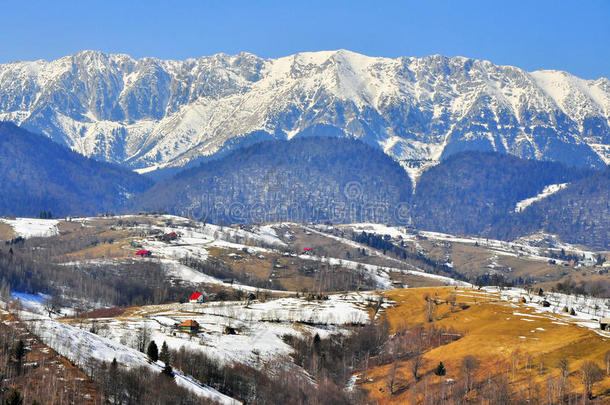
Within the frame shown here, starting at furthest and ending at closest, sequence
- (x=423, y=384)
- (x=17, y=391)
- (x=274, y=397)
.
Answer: (x=423, y=384) → (x=274, y=397) → (x=17, y=391)

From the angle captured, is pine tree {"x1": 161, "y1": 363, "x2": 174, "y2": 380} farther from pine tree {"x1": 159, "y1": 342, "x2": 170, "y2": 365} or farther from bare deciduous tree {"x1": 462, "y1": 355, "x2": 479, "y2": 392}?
bare deciduous tree {"x1": 462, "y1": 355, "x2": 479, "y2": 392}

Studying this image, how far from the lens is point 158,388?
520ft

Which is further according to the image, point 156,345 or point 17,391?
point 156,345

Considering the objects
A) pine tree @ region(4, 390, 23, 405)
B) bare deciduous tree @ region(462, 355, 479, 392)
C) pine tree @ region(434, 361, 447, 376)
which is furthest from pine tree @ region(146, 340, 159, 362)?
bare deciduous tree @ region(462, 355, 479, 392)

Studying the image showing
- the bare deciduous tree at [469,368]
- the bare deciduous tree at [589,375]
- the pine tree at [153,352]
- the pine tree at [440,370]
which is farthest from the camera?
the pine tree at [440,370]

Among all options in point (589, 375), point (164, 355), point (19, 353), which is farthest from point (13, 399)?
point (589, 375)

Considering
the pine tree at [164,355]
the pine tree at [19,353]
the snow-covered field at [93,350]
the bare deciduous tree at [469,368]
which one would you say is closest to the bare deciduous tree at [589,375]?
the bare deciduous tree at [469,368]

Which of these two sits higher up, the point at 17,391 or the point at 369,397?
the point at 17,391

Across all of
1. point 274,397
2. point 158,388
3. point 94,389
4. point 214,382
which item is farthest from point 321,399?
point 94,389

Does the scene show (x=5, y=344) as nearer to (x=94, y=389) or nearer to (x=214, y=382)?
(x=94, y=389)

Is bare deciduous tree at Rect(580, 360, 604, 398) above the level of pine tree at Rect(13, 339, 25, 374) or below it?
below

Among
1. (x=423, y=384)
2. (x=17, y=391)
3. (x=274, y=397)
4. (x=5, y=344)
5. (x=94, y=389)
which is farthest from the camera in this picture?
(x=423, y=384)

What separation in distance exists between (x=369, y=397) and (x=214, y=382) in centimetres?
3788

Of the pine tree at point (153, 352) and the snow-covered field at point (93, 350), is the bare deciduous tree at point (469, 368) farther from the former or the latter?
the pine tree at point (153, 352)
